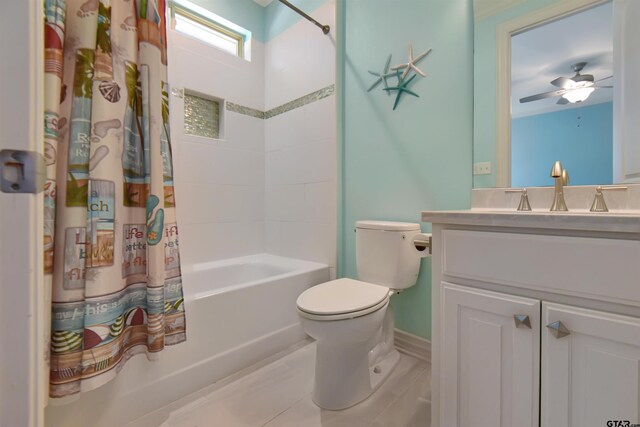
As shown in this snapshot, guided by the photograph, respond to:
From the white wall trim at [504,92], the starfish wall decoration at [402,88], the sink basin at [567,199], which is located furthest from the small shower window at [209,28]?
the sink basin at [567,199]

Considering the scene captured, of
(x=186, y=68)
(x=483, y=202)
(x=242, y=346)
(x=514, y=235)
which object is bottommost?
(x=242, y=346)

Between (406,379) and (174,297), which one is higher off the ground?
(174,297)

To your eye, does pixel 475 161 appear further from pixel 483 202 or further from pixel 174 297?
pixel 174 297

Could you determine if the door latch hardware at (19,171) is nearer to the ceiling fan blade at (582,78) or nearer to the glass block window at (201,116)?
the ceiling fan blade at (582,78)

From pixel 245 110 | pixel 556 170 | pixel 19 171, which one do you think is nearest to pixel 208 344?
pixel 19 171

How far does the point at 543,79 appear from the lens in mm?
1214

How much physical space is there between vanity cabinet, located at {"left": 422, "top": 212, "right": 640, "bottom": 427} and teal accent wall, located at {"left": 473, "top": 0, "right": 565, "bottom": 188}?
66 centimetres

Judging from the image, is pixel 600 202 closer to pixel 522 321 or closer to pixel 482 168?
pixel 482 168

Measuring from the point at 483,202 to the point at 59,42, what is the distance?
1.70m

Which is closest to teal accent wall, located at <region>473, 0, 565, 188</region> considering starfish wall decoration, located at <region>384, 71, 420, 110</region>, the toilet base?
starfish wall decoration, located at <region>384, 71, 420, 110</region>

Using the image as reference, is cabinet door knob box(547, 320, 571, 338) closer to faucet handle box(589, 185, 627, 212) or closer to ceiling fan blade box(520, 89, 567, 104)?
faucet handle box(589, 185, 627, 212)

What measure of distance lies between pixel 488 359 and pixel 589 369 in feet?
0.72

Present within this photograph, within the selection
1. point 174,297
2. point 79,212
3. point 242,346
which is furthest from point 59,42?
point 242,346

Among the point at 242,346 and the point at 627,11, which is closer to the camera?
the point at 627,11
